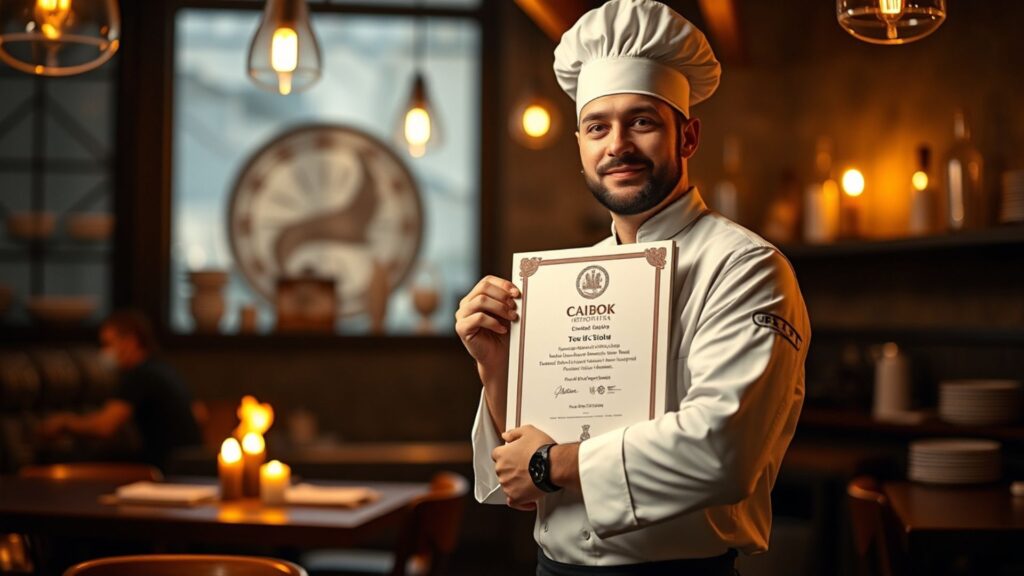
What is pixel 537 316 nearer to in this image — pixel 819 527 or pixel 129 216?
pixel 819 527

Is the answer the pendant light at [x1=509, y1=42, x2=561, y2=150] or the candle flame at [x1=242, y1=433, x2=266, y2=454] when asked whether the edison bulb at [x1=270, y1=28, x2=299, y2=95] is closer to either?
the candle flame at [x1=242, y1=433, x2=266, y2=454]

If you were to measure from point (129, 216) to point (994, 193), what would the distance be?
185 inches

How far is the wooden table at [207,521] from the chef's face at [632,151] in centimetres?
176

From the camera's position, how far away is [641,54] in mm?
1934

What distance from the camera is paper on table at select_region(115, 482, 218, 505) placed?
12.1 ft

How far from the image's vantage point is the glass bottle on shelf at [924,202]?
4.78 metres

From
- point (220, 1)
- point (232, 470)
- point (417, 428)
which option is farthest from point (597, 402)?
point (220, 1)

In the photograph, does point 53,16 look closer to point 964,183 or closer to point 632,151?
point 632,151

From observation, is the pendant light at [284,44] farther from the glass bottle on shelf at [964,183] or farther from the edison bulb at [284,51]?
the glass bottle on shelf at [964,183]

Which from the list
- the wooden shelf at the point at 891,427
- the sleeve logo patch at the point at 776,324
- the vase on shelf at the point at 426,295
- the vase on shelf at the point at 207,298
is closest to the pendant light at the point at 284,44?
the sleeve logo patch at the point at 776,324

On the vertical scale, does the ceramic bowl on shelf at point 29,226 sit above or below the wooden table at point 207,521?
above

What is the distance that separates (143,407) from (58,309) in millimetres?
1509

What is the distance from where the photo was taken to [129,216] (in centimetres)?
699

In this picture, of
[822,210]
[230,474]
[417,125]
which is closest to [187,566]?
[230,474]
